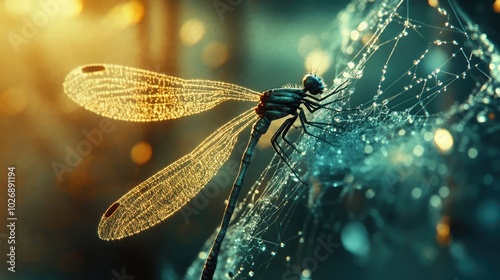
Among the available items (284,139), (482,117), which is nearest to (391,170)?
(482,117)

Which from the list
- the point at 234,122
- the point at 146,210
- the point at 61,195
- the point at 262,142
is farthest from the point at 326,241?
the point at 61,195

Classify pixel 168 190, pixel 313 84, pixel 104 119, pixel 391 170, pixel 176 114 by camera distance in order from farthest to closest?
pixel 104 119, pixel 391 170, pixel 176 114, pixel 168 190, pixel 313 84

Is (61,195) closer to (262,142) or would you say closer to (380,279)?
(262,142)

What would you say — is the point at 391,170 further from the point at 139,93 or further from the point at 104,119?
the point at 104,119

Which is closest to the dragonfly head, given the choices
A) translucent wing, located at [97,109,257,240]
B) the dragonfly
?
the dragonfly

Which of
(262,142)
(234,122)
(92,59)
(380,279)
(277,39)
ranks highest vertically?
(92,59)

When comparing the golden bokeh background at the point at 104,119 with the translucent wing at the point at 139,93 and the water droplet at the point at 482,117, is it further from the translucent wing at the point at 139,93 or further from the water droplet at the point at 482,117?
the water droplet at the point at 482,117
